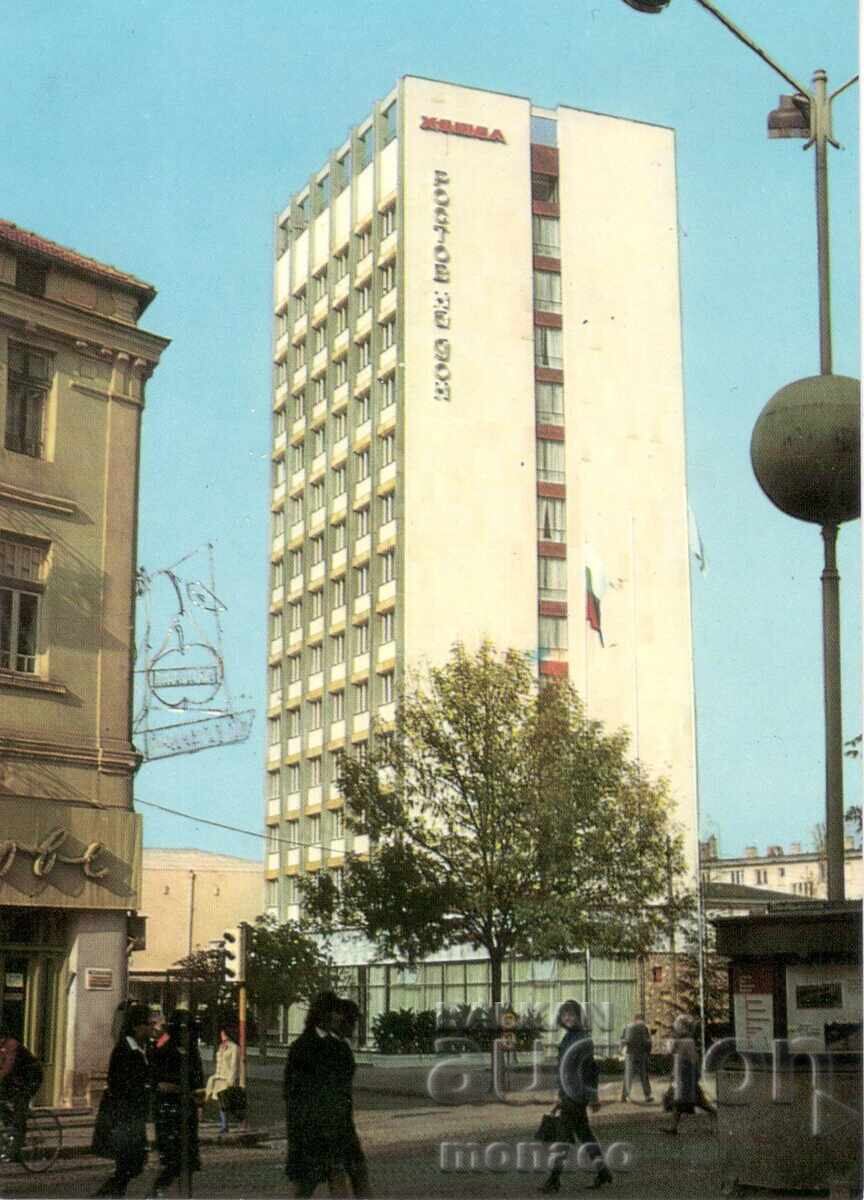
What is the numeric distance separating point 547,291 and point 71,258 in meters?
2.77

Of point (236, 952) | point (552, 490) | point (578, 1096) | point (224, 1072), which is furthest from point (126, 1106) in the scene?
point (552, 490)

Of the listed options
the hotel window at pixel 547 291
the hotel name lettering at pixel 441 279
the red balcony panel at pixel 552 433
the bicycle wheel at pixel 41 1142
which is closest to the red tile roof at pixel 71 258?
the hotel name lettering at pixel 441 279

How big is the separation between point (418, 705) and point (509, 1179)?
2.41m

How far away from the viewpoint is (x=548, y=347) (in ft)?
27.8

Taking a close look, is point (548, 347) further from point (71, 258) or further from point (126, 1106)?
point (126, 1106)

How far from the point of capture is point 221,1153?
8.34m

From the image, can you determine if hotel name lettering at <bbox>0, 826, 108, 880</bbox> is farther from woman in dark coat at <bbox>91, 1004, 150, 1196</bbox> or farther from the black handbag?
the black handbag

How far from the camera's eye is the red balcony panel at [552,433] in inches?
328

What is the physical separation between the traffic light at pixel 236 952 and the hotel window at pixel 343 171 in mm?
4068

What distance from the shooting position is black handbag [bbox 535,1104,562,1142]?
7.83m

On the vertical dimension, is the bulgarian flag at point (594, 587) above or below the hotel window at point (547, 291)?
below

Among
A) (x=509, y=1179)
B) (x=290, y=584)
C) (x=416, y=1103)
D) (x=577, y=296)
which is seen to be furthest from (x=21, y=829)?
(x=577, y=296)

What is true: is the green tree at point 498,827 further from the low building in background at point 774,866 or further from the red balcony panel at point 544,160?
the red balcony panel at point 544,160

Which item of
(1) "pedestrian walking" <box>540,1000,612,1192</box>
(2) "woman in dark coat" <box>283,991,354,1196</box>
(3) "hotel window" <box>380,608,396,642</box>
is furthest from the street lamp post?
(2) "woman in dark coat" <box>283,991,354,1196</box>
